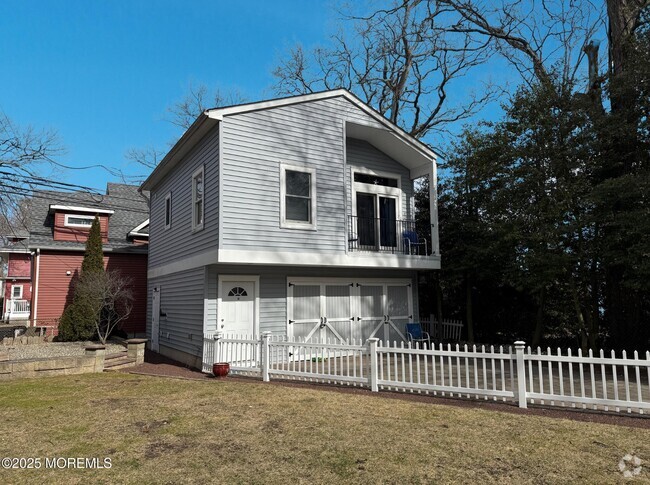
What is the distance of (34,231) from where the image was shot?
1861 centimetres

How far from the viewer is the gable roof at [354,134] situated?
35.2 feet

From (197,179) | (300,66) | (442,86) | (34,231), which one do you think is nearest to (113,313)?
(34,231)

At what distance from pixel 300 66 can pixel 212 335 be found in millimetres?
19659

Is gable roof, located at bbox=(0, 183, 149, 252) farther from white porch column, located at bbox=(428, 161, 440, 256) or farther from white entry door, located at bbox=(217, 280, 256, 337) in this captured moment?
white porch column, located at bbox=(428, 161, 440, 256)

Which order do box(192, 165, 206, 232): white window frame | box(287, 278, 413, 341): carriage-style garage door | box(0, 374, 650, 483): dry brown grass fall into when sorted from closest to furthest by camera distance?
box(0, 374, 650, 483): dry brown grass → box(192, 165, 206, 232): white window frame → box(287, 278, 413, 341): carriage-style garage door

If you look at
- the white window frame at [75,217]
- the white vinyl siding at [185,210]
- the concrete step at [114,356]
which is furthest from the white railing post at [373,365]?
the white window frame at [75,217]

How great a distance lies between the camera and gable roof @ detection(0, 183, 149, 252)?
18.4 meters

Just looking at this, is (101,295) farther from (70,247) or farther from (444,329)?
(444,329)

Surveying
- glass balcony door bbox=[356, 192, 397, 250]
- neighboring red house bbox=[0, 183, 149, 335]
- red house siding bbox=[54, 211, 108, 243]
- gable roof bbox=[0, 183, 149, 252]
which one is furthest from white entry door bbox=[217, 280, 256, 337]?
red house siding bbox=[54, 211, 108, 243]

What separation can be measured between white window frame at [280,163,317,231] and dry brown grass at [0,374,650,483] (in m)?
4.70

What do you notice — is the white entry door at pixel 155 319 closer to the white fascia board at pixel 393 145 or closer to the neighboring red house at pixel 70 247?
the neighboring red house at pixel 70 247

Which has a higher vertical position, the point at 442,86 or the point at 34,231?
the point at 442,86

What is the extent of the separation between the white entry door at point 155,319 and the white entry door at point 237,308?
499 centimetres

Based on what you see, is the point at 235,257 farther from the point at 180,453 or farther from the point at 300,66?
the point at 300,66
